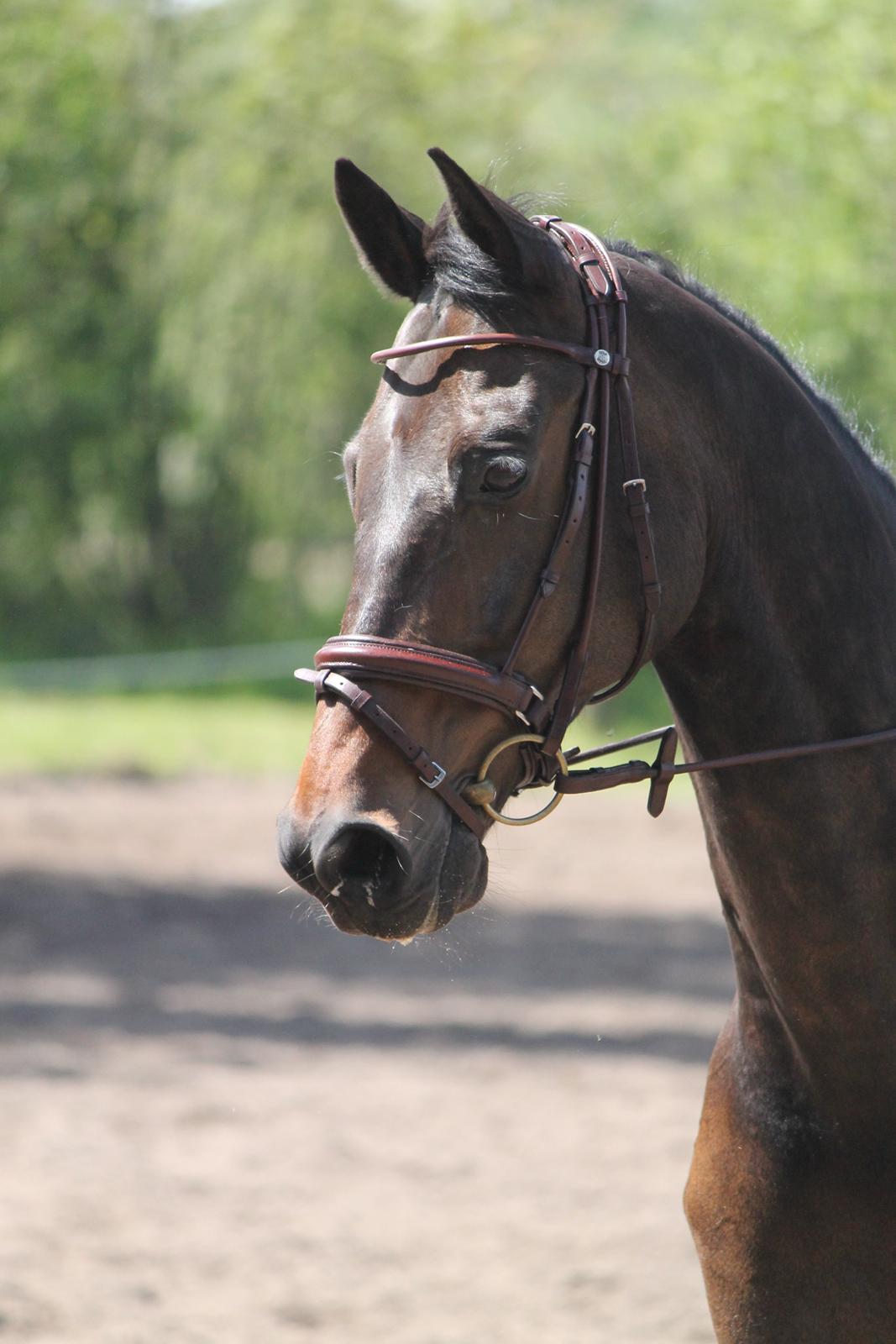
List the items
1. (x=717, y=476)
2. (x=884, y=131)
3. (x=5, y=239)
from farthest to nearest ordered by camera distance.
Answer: (x=884, y=131), (x=5, y=239), (x=717, y=476)

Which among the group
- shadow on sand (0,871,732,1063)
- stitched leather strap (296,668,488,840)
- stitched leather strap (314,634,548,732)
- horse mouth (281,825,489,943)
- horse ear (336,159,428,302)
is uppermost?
shadow on sand (0,871,732,1063)

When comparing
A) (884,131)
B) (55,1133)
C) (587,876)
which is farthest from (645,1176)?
(884,131)

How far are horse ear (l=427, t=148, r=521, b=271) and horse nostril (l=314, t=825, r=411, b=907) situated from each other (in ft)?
2.76

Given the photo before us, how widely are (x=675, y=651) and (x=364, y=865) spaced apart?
66cm

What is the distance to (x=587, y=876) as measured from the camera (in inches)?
405

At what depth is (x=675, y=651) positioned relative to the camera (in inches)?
90.4

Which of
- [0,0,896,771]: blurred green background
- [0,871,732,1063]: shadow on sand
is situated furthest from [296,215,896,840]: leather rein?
[0,0,896,771]: blurred green background

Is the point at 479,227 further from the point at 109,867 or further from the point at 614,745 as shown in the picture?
the point at 109,867

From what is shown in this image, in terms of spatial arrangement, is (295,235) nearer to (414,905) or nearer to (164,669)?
(164,669)

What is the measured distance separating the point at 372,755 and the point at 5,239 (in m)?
7.61

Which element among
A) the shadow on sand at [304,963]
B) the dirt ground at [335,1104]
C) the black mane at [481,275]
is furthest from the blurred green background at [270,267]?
the black mane at [481,275]

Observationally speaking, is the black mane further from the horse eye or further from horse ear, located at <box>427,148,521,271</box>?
the horse eye

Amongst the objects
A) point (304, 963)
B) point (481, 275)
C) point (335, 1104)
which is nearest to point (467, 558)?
point (481, 275)

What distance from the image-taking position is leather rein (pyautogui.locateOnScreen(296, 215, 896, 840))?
6.38 feet
